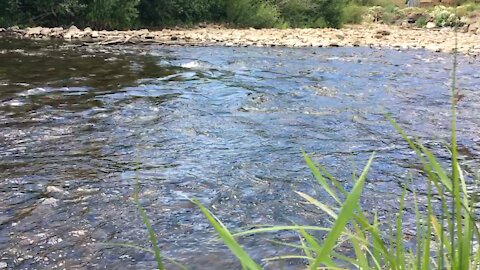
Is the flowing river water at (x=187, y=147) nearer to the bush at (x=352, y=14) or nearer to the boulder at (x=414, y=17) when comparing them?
the bush at (x=352, y=14)

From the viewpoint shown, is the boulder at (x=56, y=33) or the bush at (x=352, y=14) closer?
the boulder at (x=56, y=33)

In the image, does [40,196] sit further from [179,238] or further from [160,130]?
[160,130]

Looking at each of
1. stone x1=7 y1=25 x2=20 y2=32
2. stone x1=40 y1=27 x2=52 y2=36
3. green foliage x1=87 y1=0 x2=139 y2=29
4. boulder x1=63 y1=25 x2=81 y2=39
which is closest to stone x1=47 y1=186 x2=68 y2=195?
boulder x1=63 y1=25 x2=81 y2=39

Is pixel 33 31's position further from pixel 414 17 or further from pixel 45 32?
pixel 414 17

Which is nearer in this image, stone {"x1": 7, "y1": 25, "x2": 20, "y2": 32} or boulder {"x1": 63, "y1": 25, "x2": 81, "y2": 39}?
boulder {"x1": 63, "y1": 25, "x2": 81, "y2": 39}

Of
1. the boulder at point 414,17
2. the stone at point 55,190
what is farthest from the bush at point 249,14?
the stone at point 55,190

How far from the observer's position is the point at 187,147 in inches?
155

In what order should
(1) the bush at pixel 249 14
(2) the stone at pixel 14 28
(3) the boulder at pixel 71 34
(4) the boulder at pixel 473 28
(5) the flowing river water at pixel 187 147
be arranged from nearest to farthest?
(5) the flowing river water at pixel 187 147 < (3) the boulder at pixel 71 34 < (2) the stone at pixel 14 28 < (4) the boulder at pixel 473 28 < (1) the bush at pixel 249 14

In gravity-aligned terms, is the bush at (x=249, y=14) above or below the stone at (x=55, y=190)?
below

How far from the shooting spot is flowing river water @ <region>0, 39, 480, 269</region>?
2.45 metres

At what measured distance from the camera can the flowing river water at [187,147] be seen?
8.04ft

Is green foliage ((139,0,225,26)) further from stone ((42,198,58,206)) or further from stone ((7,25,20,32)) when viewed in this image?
stone ((42,198,58,206))

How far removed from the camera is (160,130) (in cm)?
442

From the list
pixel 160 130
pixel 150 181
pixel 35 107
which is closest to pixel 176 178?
pixel 150 181
